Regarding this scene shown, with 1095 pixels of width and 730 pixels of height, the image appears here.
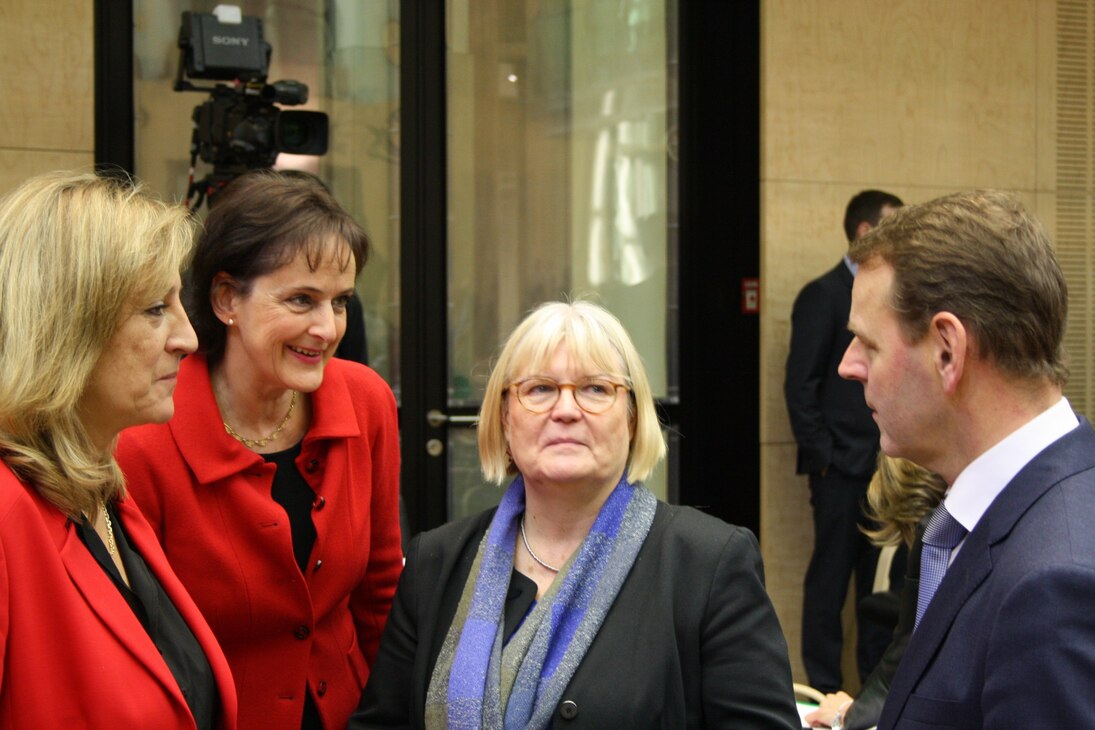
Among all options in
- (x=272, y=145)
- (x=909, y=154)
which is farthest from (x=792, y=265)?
(x=272, y=145)

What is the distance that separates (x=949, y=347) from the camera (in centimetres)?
161

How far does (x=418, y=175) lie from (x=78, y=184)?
3.73 m

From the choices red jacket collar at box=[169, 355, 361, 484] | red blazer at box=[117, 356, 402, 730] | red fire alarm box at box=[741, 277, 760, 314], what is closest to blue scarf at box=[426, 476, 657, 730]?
red blazer at box=[117, 356, 402, 730]

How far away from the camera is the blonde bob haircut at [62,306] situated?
5.84 ft

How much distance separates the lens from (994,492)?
1.59 m

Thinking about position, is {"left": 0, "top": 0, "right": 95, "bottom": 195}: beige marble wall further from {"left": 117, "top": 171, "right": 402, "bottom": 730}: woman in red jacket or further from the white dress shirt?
the white dress shirt

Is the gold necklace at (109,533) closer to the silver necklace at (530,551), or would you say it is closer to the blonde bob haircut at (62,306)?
the blonde bob haircut at (62,306)

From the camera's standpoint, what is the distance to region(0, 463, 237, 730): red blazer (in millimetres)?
1701

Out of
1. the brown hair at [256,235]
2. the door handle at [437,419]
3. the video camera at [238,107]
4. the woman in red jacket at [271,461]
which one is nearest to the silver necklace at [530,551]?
the woman in red jacket at [271,461]

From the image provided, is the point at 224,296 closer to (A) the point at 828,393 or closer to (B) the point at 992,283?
(B) the point at 992,283

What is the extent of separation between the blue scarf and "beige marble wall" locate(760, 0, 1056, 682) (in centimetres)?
357

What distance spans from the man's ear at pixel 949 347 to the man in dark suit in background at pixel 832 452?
3766 millimetres

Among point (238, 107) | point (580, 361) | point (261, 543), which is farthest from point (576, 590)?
point (238, 107)

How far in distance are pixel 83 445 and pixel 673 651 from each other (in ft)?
3.33
